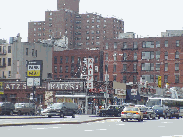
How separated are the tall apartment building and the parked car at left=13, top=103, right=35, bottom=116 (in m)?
123

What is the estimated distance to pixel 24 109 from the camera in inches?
2404

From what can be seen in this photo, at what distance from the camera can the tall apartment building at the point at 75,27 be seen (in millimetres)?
187000

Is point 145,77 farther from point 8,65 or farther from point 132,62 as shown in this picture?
point 8,65

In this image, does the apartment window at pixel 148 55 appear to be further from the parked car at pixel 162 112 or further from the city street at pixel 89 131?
the city street at pixel 89 131

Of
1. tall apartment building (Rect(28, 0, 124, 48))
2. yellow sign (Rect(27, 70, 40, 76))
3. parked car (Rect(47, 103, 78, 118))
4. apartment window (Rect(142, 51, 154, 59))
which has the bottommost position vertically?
Result: parked car (Rect(47, 103, 78, 118))

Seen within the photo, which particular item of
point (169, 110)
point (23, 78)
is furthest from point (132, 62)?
point (169, 110)

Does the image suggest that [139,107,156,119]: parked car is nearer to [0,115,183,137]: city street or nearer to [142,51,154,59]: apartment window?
[0,115,183,137]: city street

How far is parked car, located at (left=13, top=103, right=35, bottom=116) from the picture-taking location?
199 ft

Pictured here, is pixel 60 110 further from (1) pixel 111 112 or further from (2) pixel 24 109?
(2) pixel 24 109

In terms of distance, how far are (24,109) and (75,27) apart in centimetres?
13595

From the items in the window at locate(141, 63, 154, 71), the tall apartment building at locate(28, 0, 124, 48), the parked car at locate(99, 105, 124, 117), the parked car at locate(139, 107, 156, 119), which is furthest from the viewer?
the tall apartment building at locate(28, 0, 124, 48)

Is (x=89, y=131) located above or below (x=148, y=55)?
below

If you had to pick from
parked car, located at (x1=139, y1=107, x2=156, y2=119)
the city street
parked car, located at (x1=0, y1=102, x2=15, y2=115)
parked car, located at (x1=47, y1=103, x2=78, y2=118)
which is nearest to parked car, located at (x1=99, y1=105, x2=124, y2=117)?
parked car, located at (x1=47, y1=103, x2=78, y2=118)

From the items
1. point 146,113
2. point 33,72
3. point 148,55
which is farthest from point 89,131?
point 148,55
